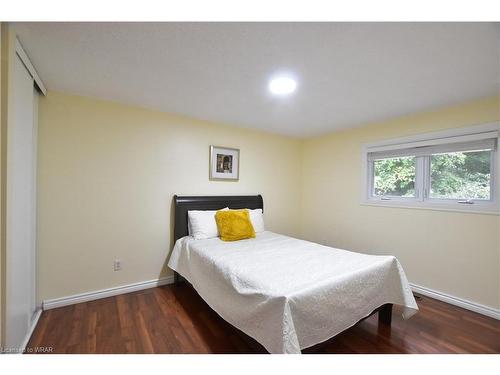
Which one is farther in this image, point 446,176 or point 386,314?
point 446,176

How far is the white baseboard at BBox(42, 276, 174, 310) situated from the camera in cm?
215

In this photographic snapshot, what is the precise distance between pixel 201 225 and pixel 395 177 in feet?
8.33

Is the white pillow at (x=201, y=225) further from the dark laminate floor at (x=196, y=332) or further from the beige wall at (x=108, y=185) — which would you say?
the dark laminate floor at (x=196, y=332)

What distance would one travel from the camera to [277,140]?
12.3 feet

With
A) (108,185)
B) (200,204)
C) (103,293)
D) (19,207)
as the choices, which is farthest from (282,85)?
(103,293)

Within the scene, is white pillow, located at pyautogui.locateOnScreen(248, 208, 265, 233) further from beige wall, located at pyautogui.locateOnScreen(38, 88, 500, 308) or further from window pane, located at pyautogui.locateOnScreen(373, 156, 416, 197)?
window pane, located at pyautogui.locateOnScreen(373, 156, 416, 197)

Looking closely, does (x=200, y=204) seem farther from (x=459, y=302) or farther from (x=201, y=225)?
(x=459, y=302)

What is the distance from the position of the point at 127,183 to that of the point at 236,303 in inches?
70.9

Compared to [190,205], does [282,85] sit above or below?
above

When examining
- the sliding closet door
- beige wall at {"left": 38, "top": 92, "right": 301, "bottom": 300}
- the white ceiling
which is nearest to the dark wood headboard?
beige wall at {"left": 38, "top": 92, "right": 301, "bottom": 300}

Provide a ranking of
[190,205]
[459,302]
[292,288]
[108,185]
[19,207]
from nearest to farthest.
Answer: [292,288]
[19,207]
[459,302]
[108,185]
[190,205]

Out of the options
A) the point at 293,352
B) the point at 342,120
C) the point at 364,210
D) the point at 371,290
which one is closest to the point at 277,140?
the point at 342,120

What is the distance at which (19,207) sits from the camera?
59.7 inches
